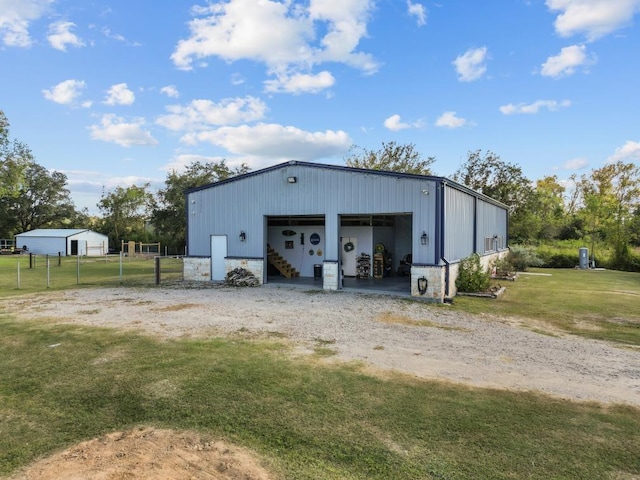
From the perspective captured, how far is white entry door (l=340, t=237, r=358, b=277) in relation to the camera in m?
17.4

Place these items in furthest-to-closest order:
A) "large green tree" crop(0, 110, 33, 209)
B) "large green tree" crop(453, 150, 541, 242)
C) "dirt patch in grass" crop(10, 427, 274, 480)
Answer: "large green tree" crop(453, 150, 541, 242)
"large green tree" crop(0, 110, 33, 209)
"dirt patch in grass" crop(10, 427, 274, 480)

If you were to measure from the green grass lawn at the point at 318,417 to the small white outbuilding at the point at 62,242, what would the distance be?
41553mm

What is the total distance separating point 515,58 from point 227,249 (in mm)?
13180

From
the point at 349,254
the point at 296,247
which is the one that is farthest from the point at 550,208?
the point at 296,247

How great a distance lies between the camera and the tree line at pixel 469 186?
2738cm

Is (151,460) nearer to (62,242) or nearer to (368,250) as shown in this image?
(368,250)

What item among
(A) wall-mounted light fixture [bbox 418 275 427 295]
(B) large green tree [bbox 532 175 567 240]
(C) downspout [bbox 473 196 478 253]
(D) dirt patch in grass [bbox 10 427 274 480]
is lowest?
(D) dirt patch in grass [bbox 10 427 274 480]

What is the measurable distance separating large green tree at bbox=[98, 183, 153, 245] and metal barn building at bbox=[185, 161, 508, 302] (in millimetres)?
36494

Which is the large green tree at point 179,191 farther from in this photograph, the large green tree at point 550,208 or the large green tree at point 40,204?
the large green tree at point 550,208

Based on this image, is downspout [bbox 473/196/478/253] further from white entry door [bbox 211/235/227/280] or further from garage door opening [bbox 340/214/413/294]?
white entry door [bbox 211/235/227/280]

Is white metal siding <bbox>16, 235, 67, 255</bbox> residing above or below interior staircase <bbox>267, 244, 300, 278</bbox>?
above

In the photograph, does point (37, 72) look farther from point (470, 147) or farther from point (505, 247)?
point (470, 147)

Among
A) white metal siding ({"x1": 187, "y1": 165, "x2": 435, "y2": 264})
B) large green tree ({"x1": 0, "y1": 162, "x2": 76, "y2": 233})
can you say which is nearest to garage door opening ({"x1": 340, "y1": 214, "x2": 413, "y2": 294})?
white metal siding ({"x1": 187, "y1": 165, "x2": 435, "y2": 264})

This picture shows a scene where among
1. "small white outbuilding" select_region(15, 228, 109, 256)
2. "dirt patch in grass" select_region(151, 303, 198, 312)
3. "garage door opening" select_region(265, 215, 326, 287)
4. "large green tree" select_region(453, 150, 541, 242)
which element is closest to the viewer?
"dirt patch in grass" select_region(151, 303, 198, 312)
